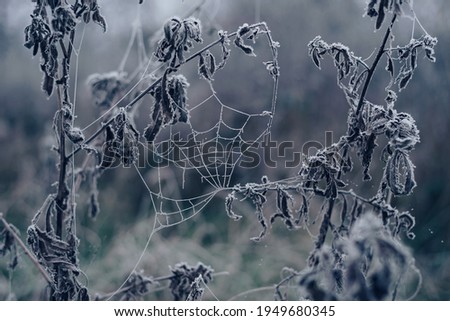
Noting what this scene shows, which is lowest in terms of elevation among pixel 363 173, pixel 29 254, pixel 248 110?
pixel 29 254

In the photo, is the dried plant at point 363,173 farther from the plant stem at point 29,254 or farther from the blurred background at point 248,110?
the blurred background at point 248,110

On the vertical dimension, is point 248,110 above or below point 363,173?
above

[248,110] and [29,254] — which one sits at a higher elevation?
[248,110]

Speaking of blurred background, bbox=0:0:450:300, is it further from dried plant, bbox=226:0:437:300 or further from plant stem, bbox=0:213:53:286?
dried plant, bbox=226:0:437:300

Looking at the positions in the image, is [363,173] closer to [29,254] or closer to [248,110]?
[29,254]

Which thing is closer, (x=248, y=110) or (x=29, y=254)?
(x=29, y=254)

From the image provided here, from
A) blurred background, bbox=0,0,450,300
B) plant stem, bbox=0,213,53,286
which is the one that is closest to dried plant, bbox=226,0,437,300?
plant stem, bbox=0,213,53,286

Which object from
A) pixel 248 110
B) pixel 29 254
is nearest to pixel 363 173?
pixel 29 254
